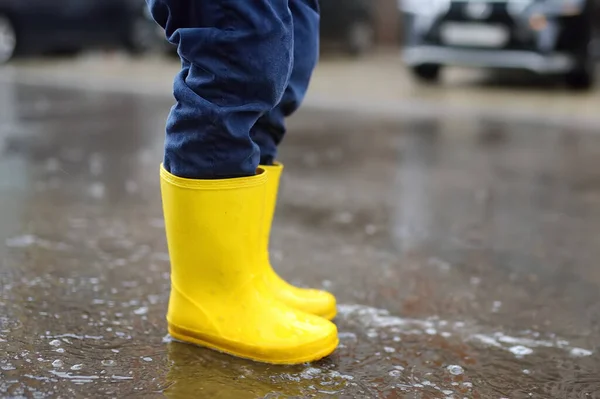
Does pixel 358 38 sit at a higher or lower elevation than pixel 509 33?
lower

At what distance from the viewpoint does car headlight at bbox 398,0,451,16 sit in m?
6.55

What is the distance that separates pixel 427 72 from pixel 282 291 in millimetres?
5835

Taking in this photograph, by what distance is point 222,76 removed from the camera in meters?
1.38

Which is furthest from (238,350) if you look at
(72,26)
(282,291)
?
(72,26)

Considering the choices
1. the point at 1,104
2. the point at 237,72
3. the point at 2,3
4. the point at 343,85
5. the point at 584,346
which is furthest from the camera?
the point at 2,3

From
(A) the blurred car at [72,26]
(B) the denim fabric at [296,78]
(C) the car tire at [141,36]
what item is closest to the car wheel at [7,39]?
(A) the blurred car at [72,26]

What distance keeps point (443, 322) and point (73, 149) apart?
2.49 metres

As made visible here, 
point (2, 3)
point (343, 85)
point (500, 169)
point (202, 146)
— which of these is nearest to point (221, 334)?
point (202, 146)

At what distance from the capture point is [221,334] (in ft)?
4.98

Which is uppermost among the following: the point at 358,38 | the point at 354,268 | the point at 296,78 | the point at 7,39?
the point at 296,78

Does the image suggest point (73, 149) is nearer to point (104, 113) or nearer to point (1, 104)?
point (104, 113)

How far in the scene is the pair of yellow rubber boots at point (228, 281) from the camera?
1478 mm

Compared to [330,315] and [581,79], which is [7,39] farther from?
[330,315]

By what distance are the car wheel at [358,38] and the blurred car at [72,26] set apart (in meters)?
2.66
